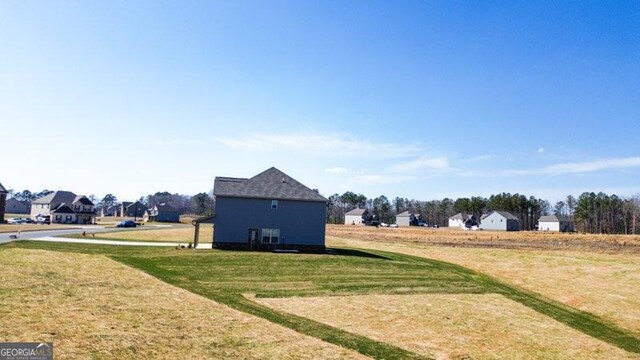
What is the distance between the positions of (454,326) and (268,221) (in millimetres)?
29901

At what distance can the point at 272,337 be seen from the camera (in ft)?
49.8

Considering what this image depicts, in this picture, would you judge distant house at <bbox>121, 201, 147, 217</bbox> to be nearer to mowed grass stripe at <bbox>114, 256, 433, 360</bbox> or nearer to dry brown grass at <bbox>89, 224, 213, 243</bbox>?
dry brown grass at <bbox>89, 224, 213, 243</bbox>

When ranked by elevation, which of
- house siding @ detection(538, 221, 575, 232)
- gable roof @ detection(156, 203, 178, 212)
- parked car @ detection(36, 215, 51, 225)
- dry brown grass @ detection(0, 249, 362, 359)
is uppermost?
gable roof @ detection(156, 203, 178, 212)

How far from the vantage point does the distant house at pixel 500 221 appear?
483 ft

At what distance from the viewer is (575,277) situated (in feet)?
120

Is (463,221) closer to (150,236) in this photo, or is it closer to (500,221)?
(500,221)

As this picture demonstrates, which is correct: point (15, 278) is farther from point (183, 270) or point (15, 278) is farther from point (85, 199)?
point (85, 199)

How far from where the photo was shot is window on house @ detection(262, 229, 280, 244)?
46.8 metres

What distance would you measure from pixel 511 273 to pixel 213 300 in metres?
29.0

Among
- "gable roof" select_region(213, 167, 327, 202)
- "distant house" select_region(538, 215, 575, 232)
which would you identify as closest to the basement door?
"gable roof" select_region(213, 167, 327, 202)

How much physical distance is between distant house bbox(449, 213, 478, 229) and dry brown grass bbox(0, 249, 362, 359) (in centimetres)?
16045

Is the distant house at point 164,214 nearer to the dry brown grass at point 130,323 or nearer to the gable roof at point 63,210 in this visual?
the gable roof at point 63,210

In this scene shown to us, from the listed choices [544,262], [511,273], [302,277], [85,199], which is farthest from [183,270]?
[85,199]

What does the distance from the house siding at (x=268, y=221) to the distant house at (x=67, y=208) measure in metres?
74.3
